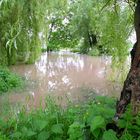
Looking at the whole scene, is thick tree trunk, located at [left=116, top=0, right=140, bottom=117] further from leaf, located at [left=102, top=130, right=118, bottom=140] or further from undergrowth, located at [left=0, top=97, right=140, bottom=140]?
leaf, located at [left=102, top=130, right=118, bottom=140]

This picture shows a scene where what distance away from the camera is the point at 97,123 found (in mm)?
2943

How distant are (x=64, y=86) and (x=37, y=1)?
3.12m

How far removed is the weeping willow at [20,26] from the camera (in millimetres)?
11312

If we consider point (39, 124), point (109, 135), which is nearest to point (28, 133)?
point (39, 124)

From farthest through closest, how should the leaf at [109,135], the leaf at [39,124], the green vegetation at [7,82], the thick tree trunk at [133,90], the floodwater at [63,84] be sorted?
the green vegetation at [7,82] → the floodwater at [63,84] → the leaf at [39,124] → the thick tree trunk at [133,90] → the leaf at [109,135]

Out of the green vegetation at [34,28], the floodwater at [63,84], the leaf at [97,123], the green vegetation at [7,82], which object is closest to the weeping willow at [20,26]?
the green vegetation at [34,28]

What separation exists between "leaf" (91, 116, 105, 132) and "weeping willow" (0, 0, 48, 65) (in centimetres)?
830

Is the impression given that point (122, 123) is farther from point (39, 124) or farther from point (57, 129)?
point (39, 124)

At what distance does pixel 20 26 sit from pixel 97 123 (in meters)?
9.68

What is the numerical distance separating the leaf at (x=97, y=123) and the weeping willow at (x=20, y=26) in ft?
27.2

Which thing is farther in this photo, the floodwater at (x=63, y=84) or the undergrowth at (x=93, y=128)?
the floodwater at (x=63, y=84)

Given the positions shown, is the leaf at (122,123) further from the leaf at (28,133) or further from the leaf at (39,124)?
the leaf at (28,133)

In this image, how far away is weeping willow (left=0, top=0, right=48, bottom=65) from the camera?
1131 centimetres

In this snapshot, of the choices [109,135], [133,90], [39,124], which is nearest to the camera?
[109,135]
